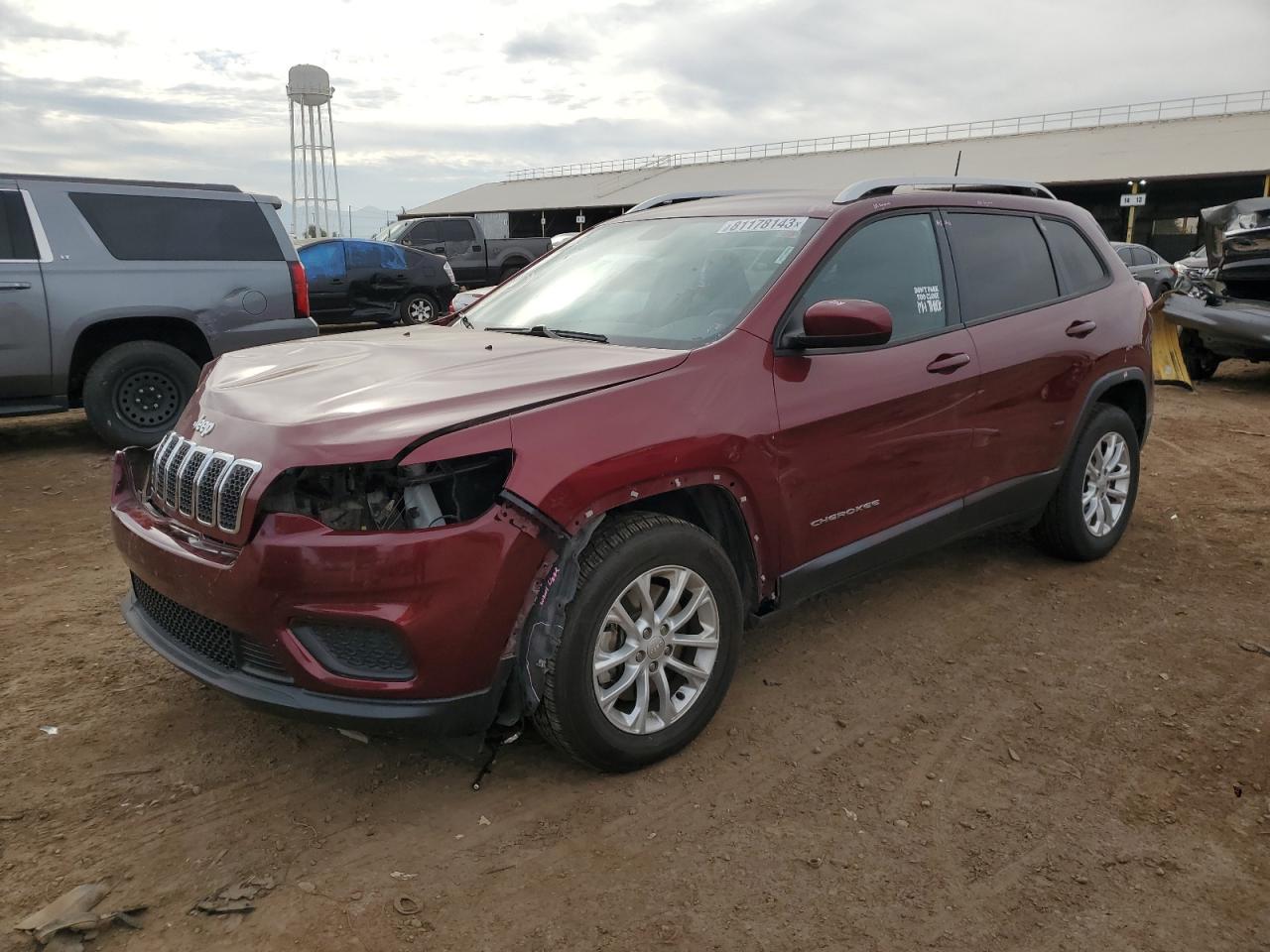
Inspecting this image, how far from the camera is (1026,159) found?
35094 mm

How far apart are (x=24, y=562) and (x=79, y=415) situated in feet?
15.7

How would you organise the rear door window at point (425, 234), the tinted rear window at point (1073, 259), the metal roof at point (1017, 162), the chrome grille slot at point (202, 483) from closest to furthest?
the chrome grille slot at point (202, 483) < the tinted rear window at point (1073, 259) < the rear door window at point (425, 234) < the metal roof at point (1017, 162)

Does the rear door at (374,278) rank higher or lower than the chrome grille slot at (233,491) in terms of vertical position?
higher

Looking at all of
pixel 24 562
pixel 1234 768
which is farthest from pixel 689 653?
pixel 24 562

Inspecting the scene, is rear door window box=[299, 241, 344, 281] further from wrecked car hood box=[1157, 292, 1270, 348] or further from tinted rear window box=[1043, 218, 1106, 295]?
tinted rear window box=[1043, 218, 1106, 295]

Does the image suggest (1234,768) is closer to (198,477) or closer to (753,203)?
(753,203)

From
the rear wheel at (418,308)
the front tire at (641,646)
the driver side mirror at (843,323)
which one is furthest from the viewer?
the rear wheel at (418,308)

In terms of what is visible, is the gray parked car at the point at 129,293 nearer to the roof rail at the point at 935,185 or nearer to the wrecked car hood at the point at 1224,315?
the roof rail at the point at 935,185

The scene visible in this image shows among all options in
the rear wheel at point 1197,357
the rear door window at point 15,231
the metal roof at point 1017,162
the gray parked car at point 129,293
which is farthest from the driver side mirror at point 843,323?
the metal roof at point 1017,162

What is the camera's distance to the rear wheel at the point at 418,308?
14492 millimetres

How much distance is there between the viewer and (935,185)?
13.5 ft

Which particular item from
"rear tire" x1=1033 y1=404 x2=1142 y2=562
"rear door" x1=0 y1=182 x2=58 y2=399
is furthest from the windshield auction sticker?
"rear door" x1=0 y1=182 x2=58 y2=399

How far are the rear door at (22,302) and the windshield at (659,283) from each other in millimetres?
4181

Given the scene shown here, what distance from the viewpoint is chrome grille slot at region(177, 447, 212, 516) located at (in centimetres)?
274
